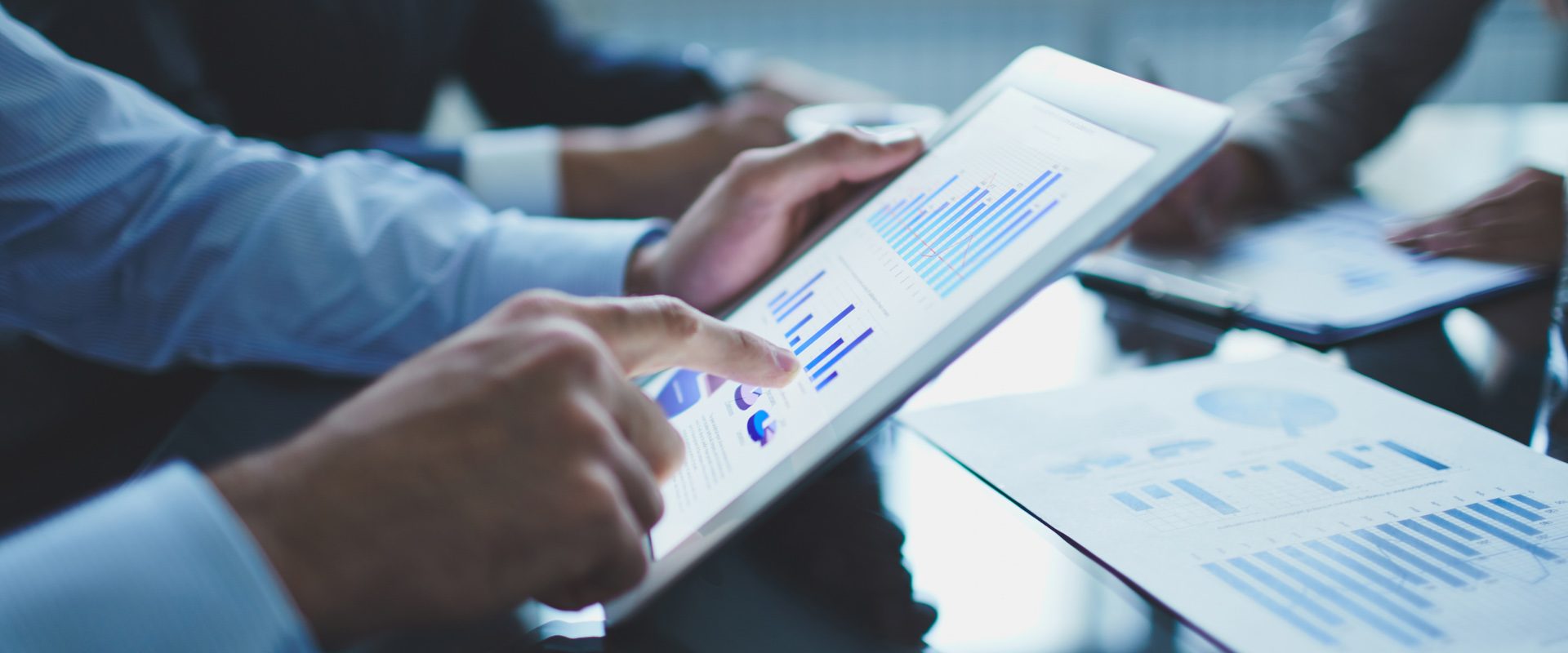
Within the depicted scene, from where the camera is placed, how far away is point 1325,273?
60cm

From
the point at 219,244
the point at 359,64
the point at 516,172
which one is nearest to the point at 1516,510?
the point at 219,244

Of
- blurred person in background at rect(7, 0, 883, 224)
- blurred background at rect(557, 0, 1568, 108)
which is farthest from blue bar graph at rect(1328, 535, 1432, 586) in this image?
blurred background at rect(557, 0, 1568, 108)

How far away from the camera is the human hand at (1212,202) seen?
2.23 feet

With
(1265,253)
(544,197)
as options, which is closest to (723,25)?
(544,197)

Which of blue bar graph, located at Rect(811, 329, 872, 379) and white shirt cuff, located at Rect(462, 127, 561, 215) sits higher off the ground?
blue bar graph, located at Rect(811, 329, 872, 379)

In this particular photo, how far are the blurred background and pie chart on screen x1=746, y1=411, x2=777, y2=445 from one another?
2.07 meters

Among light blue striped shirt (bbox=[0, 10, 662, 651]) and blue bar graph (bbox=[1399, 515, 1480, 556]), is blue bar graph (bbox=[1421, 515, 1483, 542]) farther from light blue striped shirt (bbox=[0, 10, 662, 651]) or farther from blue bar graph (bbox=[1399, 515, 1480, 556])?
light blue striped shirt (bbox=[0, 10, 662, 651])

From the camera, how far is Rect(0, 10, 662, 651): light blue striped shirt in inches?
19.4

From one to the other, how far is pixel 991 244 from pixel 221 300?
450 millimetres

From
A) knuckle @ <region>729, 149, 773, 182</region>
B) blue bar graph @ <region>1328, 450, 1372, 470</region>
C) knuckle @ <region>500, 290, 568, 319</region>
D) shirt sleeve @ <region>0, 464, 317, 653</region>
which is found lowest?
shirt sleeve @ <region>0, 464, 317, 653</region>

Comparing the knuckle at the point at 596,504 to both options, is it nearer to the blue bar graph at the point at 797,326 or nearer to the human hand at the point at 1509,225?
the blue bar graph at the point at 797,326

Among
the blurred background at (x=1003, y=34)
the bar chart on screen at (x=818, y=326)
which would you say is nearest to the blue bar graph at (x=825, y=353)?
the bar chart on screen at (x=818, y=326)

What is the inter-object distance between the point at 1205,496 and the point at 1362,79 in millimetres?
674

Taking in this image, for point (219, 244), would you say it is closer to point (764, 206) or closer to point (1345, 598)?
point (764, 206)
